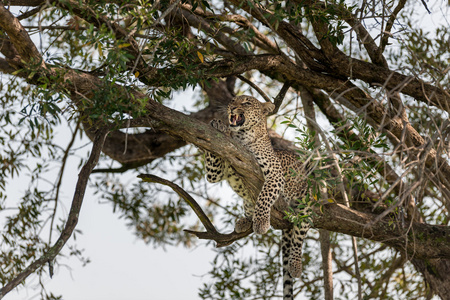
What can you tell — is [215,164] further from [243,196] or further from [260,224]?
[260,224]

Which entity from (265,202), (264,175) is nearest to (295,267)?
(265,202)

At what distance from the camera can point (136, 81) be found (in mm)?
5938

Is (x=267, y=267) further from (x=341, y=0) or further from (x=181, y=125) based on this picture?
(x=341, y=0)

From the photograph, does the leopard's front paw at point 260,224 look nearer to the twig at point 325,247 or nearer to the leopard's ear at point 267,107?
the leopard's ear at point 267,107

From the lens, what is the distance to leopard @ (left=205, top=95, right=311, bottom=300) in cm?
686

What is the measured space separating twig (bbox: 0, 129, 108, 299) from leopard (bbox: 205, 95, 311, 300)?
1.24 m

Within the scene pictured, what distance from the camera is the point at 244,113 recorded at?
24.2 ft

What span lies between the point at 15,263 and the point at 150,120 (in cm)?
361

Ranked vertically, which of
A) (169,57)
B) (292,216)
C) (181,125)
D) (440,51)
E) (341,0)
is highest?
(440,51)

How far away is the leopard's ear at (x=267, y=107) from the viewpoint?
25.0 ft

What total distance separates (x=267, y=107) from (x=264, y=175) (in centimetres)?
112

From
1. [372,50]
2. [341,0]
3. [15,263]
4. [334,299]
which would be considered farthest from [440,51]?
[15,263]

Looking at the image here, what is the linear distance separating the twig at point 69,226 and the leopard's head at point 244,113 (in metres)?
1.70

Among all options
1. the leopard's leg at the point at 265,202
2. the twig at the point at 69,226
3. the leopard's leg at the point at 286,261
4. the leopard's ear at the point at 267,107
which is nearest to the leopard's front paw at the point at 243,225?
the leopard's leg at the point at 265,202
